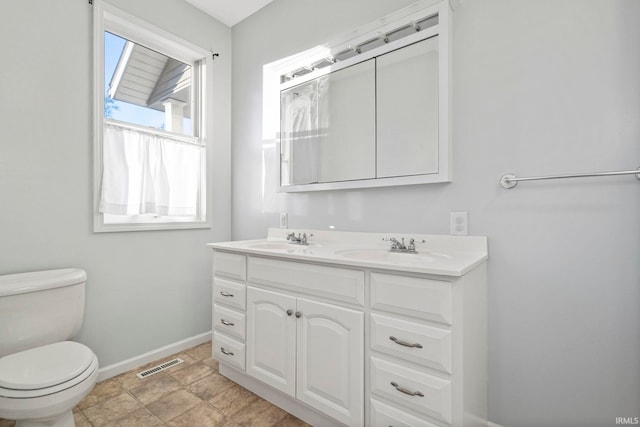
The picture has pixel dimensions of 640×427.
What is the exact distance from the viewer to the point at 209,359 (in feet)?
7.23

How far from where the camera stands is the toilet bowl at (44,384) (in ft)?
3.75

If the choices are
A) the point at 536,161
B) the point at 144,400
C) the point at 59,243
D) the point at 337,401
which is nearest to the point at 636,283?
the point at 536,161

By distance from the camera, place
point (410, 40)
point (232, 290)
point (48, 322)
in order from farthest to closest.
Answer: point (232, 290)
point (410, 40)
point (48, 322)

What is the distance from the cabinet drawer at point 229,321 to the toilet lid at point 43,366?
66cm

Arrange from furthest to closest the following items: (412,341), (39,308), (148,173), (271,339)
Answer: (148,173) < (271,339) < (39,308) < (412,341)

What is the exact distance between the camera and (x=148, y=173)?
7.03ft

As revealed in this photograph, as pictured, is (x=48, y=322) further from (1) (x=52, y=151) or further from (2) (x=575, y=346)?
(2) (x=575, y=346)

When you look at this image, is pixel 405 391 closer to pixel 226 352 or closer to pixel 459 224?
pixel 459 224

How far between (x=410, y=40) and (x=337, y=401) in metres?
1.87

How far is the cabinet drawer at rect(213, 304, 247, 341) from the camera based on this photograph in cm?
175

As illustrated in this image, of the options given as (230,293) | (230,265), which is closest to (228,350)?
(230,293)

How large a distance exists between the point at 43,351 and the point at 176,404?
0.70 m

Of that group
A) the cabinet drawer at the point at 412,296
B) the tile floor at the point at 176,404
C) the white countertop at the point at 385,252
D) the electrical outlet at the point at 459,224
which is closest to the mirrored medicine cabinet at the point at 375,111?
the electrical outlet at the point at 459,224

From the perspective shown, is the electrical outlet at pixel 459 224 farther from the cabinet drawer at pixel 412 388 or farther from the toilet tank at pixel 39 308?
the toilet tank at pixel 39 308
